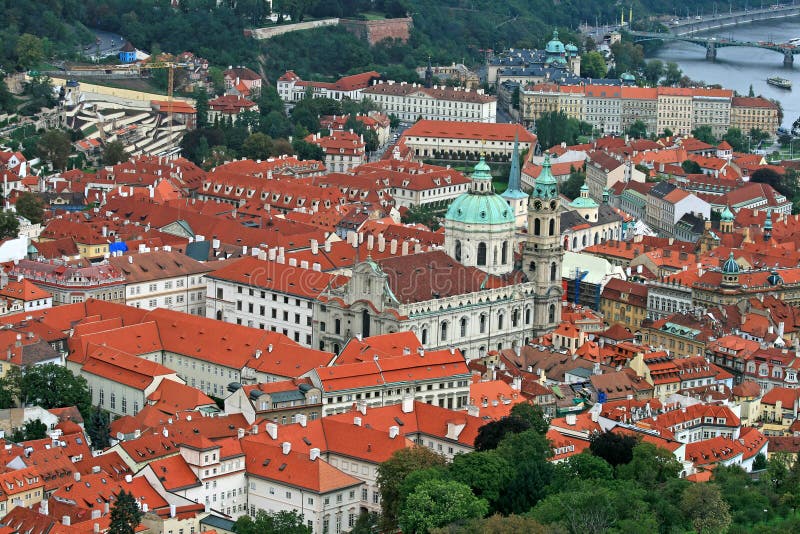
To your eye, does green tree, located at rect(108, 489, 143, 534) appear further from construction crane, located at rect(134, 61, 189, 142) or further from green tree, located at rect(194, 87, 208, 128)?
construction crane, located at rect(134, 61, 189, 142)

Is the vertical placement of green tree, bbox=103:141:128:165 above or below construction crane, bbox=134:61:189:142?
below

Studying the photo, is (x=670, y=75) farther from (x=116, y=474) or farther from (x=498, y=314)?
(x=116, y=474)

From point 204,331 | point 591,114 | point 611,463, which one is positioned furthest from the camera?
point 591,114

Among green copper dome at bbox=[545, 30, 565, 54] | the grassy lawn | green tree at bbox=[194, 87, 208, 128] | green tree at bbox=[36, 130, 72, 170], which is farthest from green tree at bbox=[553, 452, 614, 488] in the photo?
the grassy lawn

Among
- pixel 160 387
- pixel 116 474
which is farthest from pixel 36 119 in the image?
pixel 116 474

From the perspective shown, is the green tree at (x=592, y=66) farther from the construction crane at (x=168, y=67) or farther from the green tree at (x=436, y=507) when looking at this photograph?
the green tree at (x=436, y=507)

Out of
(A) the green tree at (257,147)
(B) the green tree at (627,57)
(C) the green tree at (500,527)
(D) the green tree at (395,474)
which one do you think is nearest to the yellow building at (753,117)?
(B) the green tree at (627,57)
